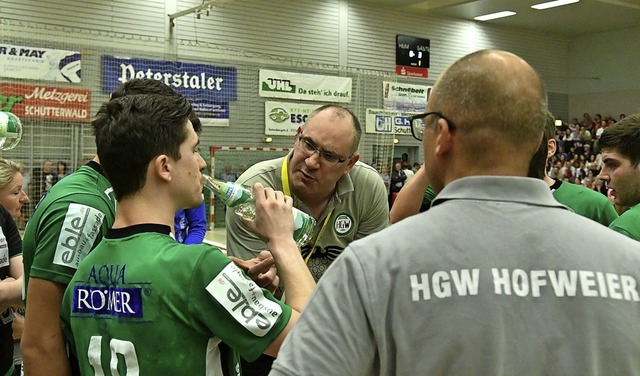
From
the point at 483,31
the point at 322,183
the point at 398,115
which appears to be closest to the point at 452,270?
the point at 322,183

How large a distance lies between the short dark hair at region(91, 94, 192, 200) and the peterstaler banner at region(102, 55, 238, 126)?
1316 centimetres

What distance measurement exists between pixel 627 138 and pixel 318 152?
5.45 feet

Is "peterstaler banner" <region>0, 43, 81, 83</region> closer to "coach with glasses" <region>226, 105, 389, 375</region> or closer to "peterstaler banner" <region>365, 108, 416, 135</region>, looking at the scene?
"peterstaler banner" <region>365, 108, 416, 135</region>

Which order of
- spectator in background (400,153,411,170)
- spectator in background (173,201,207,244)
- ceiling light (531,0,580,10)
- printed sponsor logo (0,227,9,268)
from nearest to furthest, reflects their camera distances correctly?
printed sponsor logo (0,227,9,268), spectator in background (173,201,207,244), ceiling light (531,0,580,10), spectator in background (400,153,411,170)

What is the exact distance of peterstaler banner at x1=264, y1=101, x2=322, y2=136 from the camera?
17.4 meters

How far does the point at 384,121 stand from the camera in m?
18.5

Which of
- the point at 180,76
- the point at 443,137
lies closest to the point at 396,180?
the point at 180,76

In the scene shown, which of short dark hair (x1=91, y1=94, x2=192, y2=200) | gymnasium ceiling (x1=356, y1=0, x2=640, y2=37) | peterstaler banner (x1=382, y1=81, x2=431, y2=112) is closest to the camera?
short dark hair (x1=91, y1=94, x2=192, y2=200)

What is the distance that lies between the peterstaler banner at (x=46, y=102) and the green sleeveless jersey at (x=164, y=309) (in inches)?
510

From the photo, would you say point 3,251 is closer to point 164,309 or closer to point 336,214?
point 336,214

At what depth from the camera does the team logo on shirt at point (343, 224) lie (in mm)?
3209

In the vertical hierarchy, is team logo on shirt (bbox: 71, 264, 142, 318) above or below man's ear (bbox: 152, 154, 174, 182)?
below

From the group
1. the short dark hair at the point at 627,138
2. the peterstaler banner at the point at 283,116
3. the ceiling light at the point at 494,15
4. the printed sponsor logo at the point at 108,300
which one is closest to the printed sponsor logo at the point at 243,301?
the printed sponsor logo at the point at 108,300

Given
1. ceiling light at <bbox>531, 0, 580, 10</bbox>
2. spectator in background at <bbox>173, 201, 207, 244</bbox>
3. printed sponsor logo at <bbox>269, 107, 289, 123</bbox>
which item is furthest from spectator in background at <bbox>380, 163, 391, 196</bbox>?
spectator in background at <bbox>173, 201, 207, 244</bbox>
